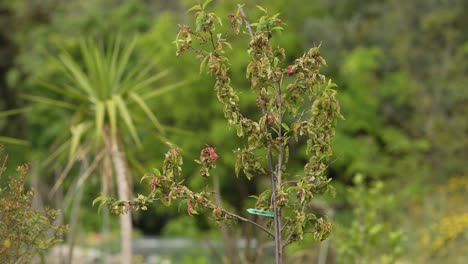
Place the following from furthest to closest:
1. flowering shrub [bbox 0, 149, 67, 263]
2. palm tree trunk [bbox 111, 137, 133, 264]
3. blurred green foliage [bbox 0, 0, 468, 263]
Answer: blurred green foliage [bbox 0, 0, 468, 263] < palm tree trunk [bbox 111, 137, 133, 264] < flowering shrub [bbox 0, 149, 67, 263]

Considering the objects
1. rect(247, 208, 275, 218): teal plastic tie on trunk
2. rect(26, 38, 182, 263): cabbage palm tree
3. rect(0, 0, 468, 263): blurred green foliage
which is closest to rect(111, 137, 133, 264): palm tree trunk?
rect(26, 38, 182, 263): cabbage palm tree

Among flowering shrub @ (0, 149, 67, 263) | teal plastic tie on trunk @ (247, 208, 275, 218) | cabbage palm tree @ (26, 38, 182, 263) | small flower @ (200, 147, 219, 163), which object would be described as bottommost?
teal plastic tie on trunk @ (247, 208, 275, 218)

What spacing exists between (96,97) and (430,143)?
14.4 metres

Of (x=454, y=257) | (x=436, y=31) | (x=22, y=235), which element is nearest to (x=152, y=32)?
(x=436, y=31)

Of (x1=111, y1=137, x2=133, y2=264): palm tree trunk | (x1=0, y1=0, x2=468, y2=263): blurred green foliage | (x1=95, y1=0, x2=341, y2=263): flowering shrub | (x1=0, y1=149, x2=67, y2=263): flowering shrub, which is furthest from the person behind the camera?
(x1=0, y1=0, x2=468, y2=263): blurred green foliage

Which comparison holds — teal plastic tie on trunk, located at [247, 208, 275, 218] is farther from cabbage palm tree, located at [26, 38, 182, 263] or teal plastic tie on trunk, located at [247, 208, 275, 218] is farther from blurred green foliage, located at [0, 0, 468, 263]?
blurred green foliage, located at [0, 0, 468, 263]

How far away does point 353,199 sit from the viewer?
8.18m

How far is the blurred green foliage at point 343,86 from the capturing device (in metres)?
20.2

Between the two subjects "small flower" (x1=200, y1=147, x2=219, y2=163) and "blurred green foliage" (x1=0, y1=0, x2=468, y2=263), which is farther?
"blurred green foliage" (x1=0, y1=0, x2=468, y2=263)

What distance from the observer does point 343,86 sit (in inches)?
886

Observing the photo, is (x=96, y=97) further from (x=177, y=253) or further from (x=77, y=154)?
(x=177, y=253)

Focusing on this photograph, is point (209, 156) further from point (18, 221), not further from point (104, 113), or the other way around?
point (104, 113)

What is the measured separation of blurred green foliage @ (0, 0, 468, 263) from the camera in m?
20.2

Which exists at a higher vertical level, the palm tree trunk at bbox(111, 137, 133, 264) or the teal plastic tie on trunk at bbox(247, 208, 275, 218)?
the palm tree trunk at bbox(111, 137, 133, 264)
